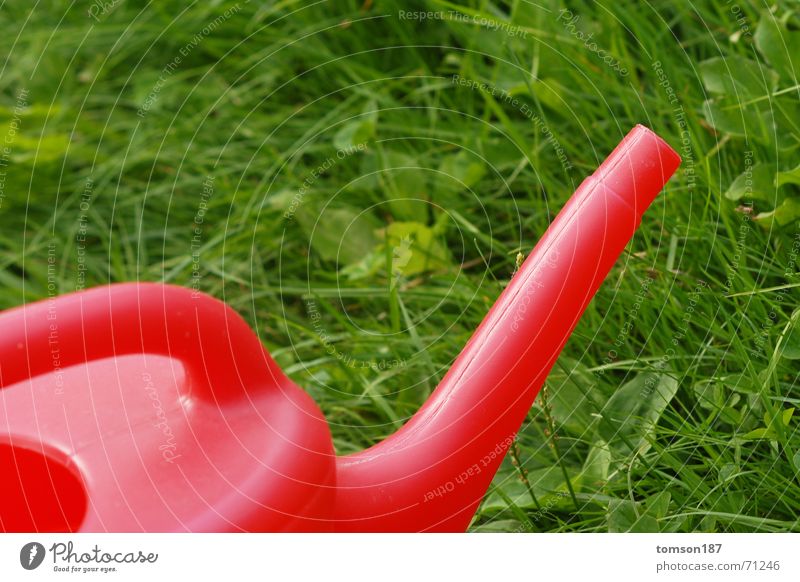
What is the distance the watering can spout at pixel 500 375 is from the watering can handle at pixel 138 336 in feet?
0.29

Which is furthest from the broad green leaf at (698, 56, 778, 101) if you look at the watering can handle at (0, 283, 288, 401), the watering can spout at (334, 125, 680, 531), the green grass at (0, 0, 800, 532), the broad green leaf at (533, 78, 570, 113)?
the watering can handle at (0, 283, 288, 401)

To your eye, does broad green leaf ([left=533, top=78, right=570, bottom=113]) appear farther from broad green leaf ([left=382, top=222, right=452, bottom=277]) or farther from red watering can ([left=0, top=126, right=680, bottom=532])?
red watering can ([left=0, top=126, right=680, bottom=532])

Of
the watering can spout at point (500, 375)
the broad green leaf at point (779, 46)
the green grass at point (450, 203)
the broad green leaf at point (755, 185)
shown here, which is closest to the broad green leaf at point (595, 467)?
the green grass at point (450, 203)

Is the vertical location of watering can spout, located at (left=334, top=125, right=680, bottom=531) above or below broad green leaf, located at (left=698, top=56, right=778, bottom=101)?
below

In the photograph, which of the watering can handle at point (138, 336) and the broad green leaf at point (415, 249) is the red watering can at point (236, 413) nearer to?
the watering can handle at point (138, 336)

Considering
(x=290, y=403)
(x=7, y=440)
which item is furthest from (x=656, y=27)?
(x=7, y=440)

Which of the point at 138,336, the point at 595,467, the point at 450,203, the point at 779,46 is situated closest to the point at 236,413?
the point at 138,336

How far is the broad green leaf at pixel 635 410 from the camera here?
2.08 ft

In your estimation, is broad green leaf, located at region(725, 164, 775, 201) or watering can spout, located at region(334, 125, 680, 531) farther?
broad green leaf, located at region(725, 164, 775, 201)

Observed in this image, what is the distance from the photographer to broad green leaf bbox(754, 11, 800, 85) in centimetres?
75

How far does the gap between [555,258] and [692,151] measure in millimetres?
263

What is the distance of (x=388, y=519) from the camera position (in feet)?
1.81

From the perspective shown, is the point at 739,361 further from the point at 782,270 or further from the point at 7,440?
the point at 7,440

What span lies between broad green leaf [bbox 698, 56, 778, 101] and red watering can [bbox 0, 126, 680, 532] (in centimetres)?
23
